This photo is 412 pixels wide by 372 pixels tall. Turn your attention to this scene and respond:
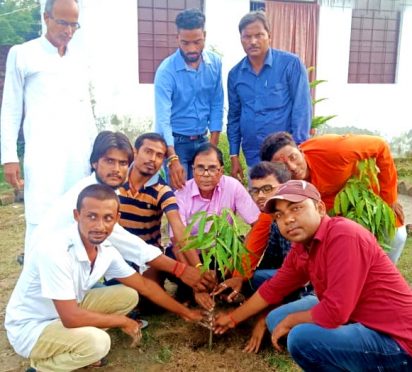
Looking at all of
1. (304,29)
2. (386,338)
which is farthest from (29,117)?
(304,29)

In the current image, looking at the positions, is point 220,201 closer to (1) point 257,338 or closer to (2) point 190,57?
(1) point 257,338

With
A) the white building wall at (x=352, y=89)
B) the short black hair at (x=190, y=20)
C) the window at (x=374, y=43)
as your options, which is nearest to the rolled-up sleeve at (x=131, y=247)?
the short black hair at (x=190, y=20)

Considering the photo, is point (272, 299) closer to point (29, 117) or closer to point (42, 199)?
point (42, 199)

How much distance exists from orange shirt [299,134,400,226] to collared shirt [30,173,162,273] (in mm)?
1134

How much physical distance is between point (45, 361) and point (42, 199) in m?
1.10

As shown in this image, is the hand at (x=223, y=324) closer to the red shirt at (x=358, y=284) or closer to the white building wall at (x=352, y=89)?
the red shirt at (x=358, y=284)

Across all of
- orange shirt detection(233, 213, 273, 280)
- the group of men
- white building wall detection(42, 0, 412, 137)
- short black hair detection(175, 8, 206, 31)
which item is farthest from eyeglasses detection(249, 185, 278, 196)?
white building wall detection(42, 0, 412, 137)

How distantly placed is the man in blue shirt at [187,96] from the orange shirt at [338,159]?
979 millimetres

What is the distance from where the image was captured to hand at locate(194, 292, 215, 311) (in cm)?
296

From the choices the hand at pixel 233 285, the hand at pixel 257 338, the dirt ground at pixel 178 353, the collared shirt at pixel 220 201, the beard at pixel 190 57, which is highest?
the beard at pixel 190 57

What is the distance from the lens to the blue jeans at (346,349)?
2.10 metres

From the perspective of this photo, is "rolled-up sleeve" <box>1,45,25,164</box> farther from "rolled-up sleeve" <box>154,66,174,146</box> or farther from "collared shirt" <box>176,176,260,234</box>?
"collared shirt" <box>176,176,260,234</box>

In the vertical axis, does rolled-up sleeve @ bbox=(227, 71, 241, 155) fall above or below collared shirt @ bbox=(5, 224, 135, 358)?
above

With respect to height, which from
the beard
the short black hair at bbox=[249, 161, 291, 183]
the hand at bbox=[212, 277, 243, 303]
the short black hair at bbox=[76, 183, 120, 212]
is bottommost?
the hand at bbox=[212, 277, 243, 303]
